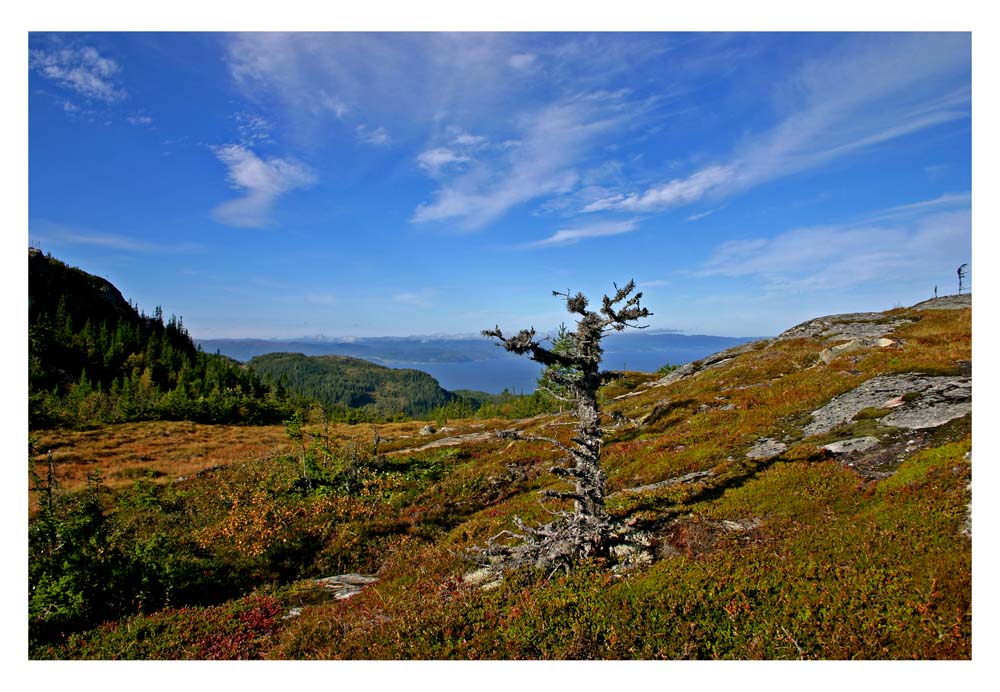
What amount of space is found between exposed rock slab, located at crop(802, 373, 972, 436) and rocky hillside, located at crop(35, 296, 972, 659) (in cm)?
11

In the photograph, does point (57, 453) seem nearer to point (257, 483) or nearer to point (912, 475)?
point (257, 483)

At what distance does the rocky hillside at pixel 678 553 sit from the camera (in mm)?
7301

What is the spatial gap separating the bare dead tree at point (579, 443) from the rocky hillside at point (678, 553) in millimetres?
538

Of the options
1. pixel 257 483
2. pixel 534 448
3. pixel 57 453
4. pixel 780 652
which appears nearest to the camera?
pixel 780 652

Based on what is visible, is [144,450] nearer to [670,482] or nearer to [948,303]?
[670,482]

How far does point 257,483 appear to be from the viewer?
2512cm

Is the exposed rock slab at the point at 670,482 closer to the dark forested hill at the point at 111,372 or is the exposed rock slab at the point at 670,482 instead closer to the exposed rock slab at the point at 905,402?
the exposed rock slab at the point at 905,402

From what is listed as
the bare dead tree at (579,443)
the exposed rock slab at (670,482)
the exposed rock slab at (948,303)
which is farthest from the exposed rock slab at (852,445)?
the exposed rock slab at (948,303)

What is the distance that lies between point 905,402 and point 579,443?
46.1 feet

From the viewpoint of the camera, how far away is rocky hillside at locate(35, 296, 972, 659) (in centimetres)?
730

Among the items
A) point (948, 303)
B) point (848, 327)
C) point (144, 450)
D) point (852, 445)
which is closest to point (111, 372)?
point (144, 450)

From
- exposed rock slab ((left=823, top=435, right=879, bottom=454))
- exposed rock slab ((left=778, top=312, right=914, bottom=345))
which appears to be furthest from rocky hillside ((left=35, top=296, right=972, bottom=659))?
exposed rock slab ((left=778, top=312, right=914, bottom=345))
